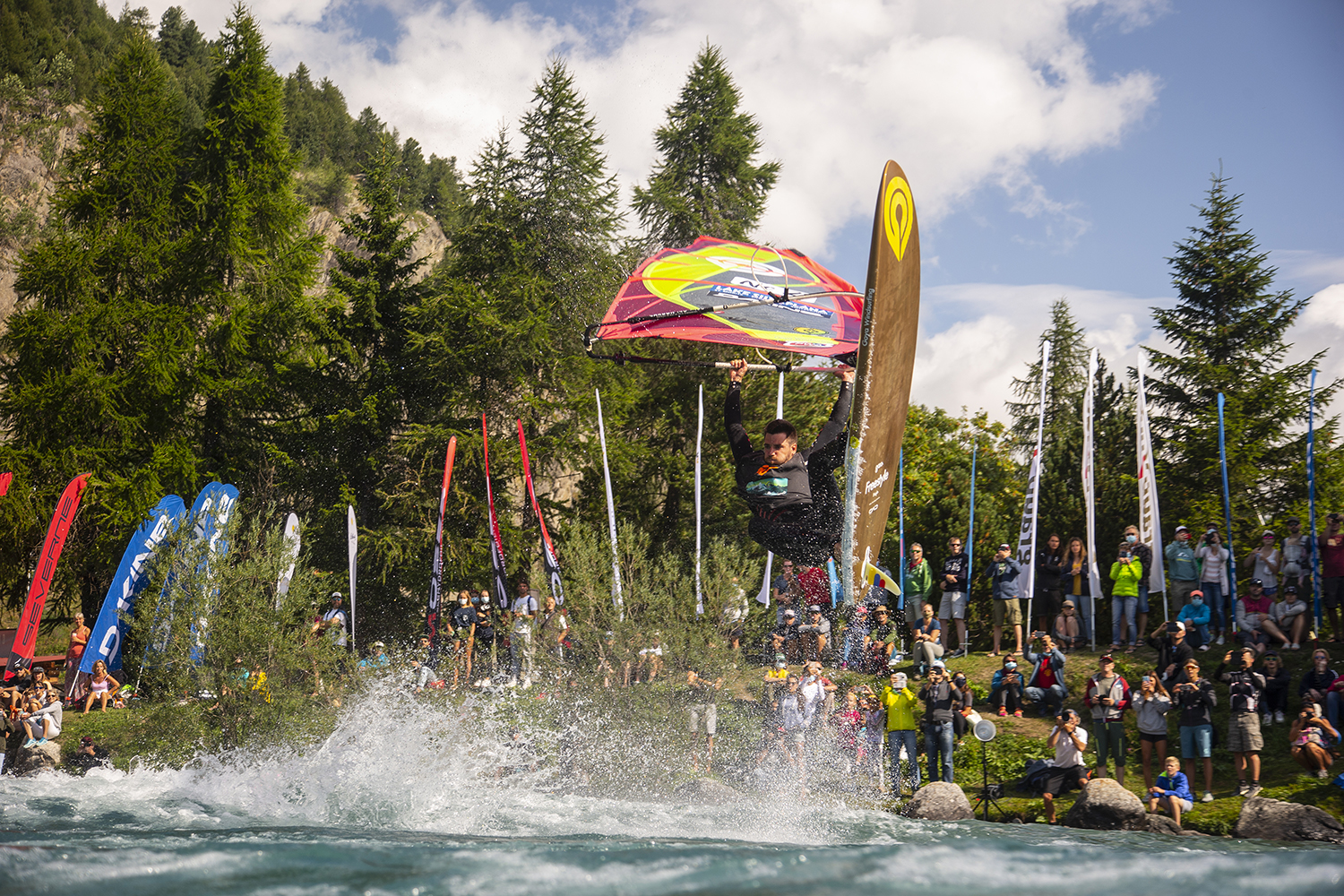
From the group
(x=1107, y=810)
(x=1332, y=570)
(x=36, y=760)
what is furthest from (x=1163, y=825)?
(x=36, y=760)

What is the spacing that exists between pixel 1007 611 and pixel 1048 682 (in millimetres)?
2430

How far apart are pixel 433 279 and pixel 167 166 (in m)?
8.54

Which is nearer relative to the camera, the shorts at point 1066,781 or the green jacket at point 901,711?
the shorts at point 1066,781

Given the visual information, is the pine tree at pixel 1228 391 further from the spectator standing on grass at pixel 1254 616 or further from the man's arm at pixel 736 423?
the man's arm at pixel 736 423

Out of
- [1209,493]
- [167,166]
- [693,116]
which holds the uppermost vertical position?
[693,116]

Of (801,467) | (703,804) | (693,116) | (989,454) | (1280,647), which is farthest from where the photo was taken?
(989,454)

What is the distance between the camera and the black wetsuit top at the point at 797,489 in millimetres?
7961

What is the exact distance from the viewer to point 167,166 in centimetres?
2828

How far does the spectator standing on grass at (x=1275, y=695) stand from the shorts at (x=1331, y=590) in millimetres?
1974

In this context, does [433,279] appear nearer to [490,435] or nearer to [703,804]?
[490,435]

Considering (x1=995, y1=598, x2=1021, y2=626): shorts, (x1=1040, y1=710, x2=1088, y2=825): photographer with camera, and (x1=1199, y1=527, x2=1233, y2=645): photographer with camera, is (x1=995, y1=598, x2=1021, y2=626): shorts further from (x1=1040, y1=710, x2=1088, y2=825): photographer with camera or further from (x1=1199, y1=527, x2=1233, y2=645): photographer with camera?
(x1=1040, y1=710, x2=1088, y2=825): photographer with camera

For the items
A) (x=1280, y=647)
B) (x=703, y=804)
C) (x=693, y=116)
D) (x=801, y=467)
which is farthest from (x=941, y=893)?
(x=693, y=116)

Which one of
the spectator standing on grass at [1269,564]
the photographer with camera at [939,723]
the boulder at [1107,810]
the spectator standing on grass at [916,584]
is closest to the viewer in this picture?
the boulder at [1107,810]

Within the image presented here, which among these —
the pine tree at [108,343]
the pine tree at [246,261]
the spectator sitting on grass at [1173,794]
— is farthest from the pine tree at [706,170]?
the spectator sitting on grass at [1173,794]
